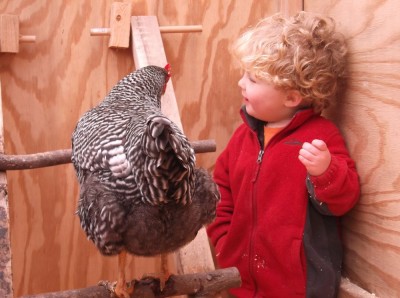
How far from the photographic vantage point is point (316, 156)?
4.15ft

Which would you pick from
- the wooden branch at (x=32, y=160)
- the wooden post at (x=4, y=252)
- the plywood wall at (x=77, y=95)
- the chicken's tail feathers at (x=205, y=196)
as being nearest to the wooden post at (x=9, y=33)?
the plywood wall at (x=77, y=95)

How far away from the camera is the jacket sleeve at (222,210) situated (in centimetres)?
158

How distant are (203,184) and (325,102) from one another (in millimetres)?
505

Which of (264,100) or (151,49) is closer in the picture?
(264,100)

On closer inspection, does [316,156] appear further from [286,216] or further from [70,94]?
[70,94]

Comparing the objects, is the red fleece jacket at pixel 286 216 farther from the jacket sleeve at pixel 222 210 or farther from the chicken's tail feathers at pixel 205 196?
the chicken's tail feathers at pixel 205 196

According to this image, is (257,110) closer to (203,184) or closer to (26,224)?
(203,184)

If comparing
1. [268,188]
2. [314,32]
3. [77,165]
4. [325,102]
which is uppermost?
[314,32]

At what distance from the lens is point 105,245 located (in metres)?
1.05

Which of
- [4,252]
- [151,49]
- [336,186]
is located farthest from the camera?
[151,49]

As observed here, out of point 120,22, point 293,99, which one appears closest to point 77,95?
point 120,22

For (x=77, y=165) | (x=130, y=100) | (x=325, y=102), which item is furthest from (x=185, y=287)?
(x=325, y=102)

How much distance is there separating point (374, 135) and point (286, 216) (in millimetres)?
291

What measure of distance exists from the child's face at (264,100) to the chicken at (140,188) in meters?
0.39
